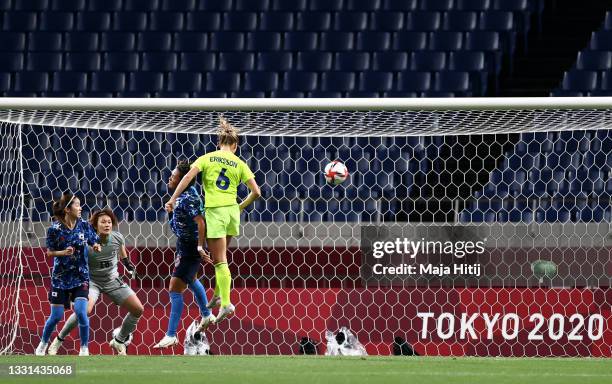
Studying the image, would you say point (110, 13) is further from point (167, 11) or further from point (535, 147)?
point (535, 147)

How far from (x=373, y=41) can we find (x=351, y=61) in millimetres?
436

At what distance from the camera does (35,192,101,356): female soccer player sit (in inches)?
273

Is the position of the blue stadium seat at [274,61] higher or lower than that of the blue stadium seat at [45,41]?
lower

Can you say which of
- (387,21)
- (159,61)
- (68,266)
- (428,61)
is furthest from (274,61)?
(68,266)

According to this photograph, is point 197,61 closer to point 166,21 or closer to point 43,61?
point 166,21

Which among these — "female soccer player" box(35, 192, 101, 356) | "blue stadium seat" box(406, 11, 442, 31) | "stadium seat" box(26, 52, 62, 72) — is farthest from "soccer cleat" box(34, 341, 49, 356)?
"blue stadium seat" box(406, 11, 442, 31)

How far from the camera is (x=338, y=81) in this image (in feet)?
42.1

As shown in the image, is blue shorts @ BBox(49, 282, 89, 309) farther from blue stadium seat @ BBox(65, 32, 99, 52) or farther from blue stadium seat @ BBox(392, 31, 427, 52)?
blue stadium seat @ BBox(392, 31, 427, 52)

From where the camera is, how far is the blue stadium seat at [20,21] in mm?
13641

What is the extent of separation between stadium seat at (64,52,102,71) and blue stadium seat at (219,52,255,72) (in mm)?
1498

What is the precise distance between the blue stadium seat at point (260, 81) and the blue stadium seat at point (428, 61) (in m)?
1.65

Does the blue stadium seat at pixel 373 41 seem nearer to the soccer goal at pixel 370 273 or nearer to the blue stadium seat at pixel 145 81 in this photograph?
the blue stadium seat at pixel 145 81

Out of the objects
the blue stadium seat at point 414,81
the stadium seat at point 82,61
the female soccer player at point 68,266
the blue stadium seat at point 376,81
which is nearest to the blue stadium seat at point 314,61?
the blue stadium seat at point 376,81

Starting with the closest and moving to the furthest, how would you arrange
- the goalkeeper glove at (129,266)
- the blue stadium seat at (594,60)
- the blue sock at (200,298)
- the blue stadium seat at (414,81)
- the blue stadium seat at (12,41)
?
the blue sock at (200,298) < the goalkeeper glove at (129,266) < the blue stadium seat at (414,81) < the blue stadium seat at (594,60) < the blue stadium seat at (12,41)
